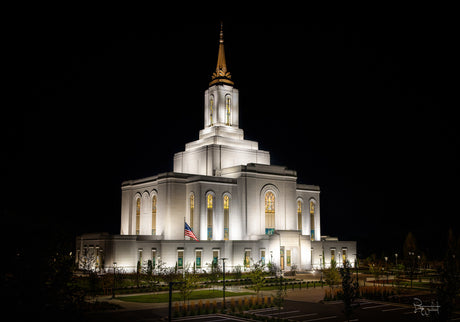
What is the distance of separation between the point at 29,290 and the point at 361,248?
102 m

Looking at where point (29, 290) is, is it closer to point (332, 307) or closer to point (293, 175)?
point (332, 307)

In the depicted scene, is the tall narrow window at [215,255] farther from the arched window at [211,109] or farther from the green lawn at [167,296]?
the arched window at [211,109]

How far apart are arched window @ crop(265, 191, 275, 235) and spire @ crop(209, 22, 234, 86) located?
698 inches

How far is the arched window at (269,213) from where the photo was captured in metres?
63.6

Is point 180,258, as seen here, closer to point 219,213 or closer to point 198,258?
point 198,258

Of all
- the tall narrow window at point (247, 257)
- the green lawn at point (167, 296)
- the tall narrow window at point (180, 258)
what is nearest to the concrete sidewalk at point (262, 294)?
the green lawn at point (167, 296)

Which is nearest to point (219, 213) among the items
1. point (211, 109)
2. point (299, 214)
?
point (299, 214)

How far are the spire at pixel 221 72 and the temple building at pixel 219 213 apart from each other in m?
0.16

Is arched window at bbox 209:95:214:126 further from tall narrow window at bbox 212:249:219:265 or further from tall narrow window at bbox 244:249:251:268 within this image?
tall narrow window at bbox 244:249:251:268

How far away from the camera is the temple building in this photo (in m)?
55.1

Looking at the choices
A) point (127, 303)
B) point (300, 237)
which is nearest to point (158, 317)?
point (127, 303)

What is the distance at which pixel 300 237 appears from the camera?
203 feet

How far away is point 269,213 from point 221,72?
21554 millimetres

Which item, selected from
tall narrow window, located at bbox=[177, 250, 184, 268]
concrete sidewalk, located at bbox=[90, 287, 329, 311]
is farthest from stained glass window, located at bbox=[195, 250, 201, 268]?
concrete sidewalk, located at bbox=[90, 287, 329, 311]
